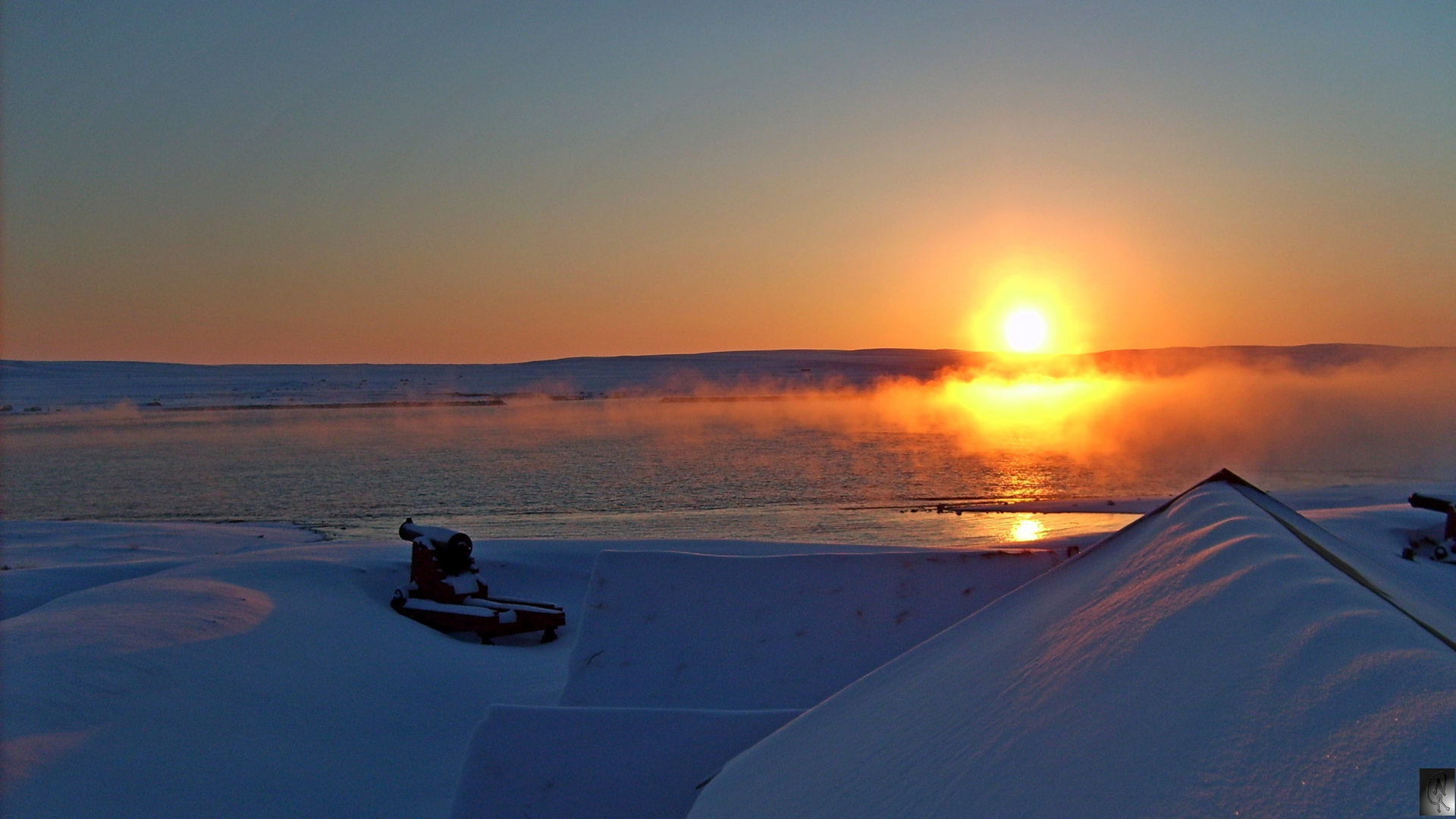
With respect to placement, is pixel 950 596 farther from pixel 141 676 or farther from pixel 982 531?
pixel 982 531

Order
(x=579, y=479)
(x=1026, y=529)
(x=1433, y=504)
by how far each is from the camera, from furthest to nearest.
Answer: (x=579, y=479), (x=1026, y=529), (x=1433, y=504)

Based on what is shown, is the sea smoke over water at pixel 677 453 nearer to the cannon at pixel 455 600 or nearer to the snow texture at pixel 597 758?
the cannon at pixel 455 600

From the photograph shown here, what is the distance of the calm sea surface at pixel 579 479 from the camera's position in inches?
712

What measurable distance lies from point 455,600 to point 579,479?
13.2m

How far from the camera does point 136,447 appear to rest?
3198cm

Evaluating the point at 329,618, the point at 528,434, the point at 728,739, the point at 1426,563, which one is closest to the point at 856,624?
the point at 728,739

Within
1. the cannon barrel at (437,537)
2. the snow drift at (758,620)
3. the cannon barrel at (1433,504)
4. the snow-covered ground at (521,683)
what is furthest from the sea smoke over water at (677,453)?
the snow drift at (758,620)

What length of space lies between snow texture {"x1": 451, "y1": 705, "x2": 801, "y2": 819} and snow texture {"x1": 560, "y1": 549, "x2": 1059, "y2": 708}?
129cm

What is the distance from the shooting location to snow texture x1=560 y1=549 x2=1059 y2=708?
17.9 ft

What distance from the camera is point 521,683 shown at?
898 centimetres

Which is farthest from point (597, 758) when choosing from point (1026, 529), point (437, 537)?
point (1026, 529)

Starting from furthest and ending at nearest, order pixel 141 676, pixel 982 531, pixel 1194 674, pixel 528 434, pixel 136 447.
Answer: pixel 528 434
pixel 136 447
pixel 982 531
pixel 141 676
pixel 1194 674

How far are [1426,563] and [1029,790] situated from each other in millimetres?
12840
